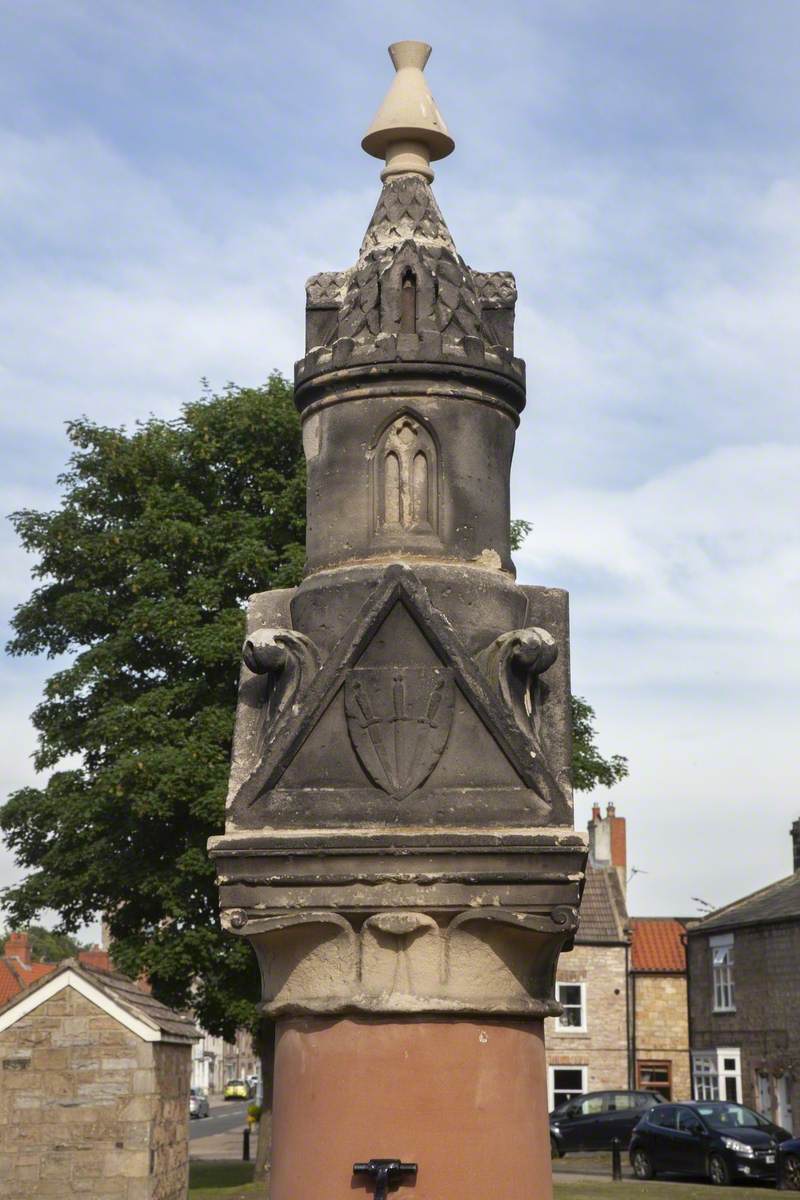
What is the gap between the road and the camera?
53963 millimetres

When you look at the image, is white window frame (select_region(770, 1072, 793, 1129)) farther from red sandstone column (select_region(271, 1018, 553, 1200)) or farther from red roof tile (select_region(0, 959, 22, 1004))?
red sandstone column (select_region(271, 1018, 553, 1200))

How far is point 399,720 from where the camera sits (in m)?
5.44

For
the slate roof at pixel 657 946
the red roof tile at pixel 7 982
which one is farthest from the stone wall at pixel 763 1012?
the red roof tile at pixel 7 982

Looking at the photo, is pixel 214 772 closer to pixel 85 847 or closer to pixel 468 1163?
pixel 85 847

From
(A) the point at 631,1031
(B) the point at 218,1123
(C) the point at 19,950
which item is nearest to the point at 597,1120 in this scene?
(A) the point at 631,1031

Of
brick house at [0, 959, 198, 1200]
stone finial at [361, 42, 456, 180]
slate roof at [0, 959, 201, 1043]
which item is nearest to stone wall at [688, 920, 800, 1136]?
slate roof at [0, 959, 201, 1043]

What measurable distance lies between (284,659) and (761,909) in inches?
1446

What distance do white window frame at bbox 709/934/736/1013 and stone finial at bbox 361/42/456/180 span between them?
36897mm

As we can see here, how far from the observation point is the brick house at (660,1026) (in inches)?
1912

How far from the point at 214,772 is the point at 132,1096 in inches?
389

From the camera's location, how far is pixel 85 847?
85.6 feet

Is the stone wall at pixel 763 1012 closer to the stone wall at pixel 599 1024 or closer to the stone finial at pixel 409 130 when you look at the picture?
the stone wall at pixel 599 1024

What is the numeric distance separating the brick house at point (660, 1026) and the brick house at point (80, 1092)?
35673 millimetres

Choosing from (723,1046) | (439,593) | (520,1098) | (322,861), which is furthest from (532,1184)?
(723,1046)
